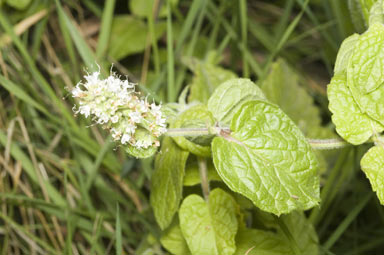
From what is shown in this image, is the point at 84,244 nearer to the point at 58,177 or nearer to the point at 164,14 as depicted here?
the point at 58,177

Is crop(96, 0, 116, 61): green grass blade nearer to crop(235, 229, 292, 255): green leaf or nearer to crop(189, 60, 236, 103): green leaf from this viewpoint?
crop(189, 60, 236, 103): green leaf

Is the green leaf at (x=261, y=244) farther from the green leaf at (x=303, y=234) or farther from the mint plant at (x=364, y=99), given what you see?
the mint plant at (x=364, y=99)

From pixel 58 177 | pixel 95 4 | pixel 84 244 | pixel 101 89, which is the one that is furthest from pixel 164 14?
pixel 101 89

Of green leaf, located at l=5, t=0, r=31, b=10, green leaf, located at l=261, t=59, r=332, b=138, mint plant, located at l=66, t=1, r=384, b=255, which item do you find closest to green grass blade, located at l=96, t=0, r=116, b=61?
green leaf, located at l=5, t=0, r=31, b=10

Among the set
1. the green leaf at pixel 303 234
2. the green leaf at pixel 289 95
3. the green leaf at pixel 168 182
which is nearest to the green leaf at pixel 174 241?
the green leaf at pixel 168 182

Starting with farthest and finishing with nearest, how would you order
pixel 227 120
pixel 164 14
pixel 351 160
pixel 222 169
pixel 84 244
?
pixel 164 14, pixel 84 244, pixel 351 160, pixel 227 120, pixel 222 169
